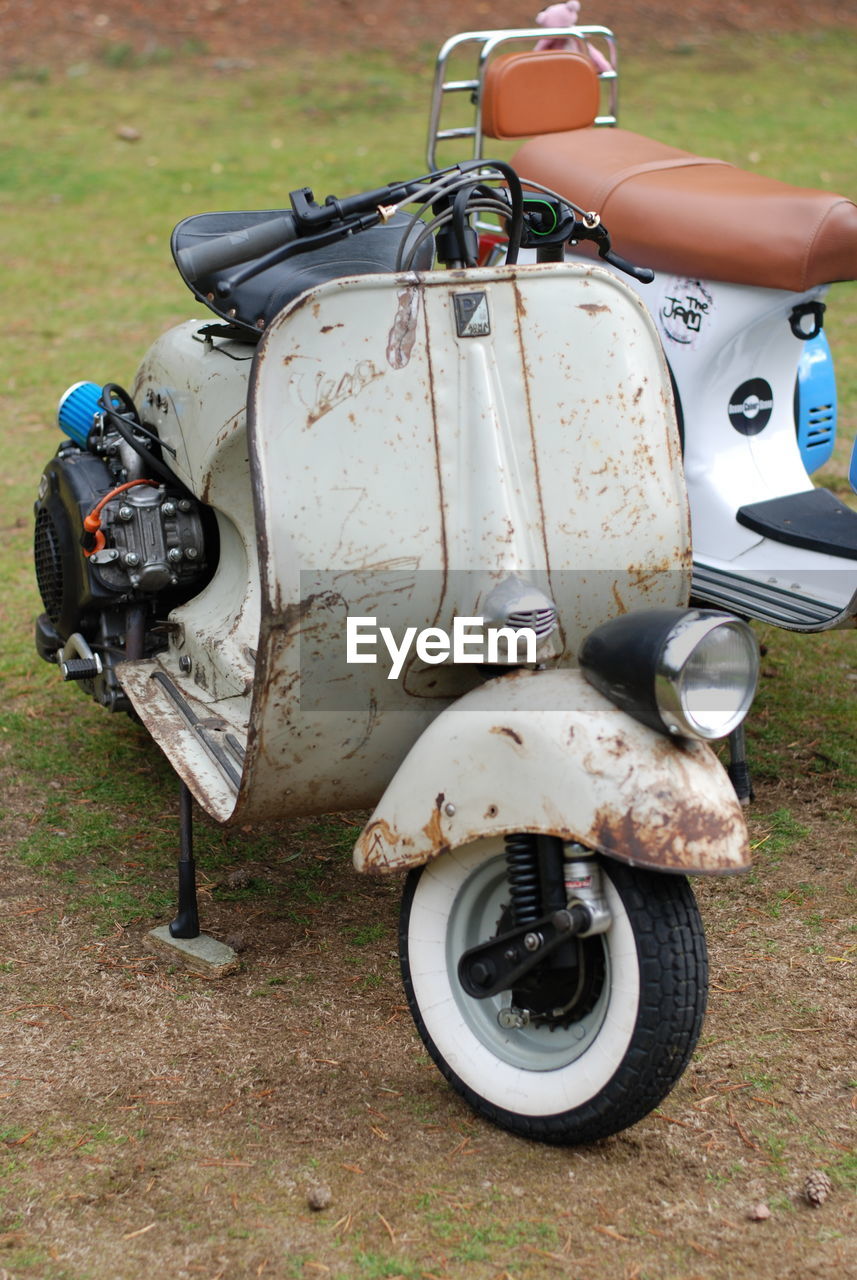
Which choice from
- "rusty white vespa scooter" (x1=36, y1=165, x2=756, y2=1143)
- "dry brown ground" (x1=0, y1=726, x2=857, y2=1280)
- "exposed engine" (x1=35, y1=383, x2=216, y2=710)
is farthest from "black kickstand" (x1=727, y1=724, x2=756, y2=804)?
"exposed engine" (x1=35, y1=383, x2=216, y2=710)

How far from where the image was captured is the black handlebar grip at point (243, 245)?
227cm

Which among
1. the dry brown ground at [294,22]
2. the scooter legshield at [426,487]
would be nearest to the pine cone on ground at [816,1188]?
the scooter legshield at [426,487]

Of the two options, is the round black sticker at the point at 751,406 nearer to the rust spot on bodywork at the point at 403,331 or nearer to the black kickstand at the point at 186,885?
the rust spot on bodywork at the point at 403,331

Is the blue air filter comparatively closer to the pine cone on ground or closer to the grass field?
the grass field

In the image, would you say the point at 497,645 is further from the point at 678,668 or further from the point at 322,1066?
the point at 322,1066

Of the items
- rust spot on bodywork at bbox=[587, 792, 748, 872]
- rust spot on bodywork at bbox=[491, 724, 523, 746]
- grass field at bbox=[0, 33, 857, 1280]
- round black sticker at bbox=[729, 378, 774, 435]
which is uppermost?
round black sticker at bbox=[729, 378, 774, 435]

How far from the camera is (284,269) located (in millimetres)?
2709

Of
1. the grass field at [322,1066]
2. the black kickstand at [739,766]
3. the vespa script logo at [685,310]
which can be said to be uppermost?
the vespa script logo at [685,310]

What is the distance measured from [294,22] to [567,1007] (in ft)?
39.0

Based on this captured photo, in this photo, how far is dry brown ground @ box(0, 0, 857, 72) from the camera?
11.7 m

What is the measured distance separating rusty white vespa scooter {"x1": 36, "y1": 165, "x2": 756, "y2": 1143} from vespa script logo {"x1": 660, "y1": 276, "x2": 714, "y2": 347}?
3.32ft

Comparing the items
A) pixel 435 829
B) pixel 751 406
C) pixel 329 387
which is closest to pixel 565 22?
pixel 751 406

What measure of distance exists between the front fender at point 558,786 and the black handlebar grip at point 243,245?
0.81m

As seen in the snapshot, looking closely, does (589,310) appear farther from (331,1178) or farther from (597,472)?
(331,1178)
